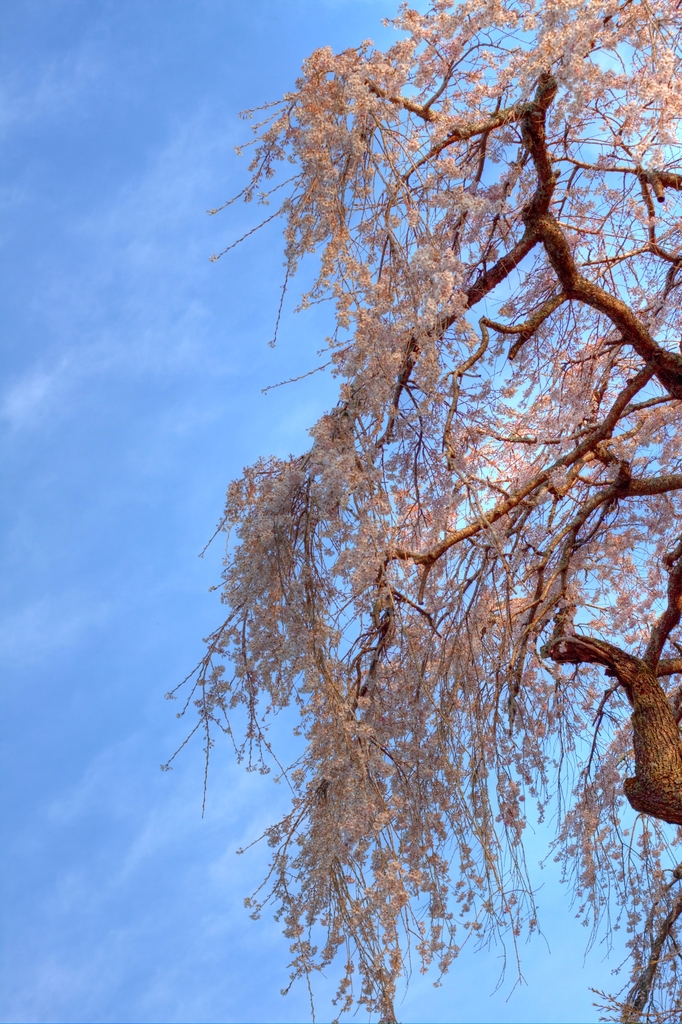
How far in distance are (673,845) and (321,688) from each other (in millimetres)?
3046

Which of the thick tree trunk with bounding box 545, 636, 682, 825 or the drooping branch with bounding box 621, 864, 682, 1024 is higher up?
the thick tree trunk with bounding box 545, 636, 682, 825

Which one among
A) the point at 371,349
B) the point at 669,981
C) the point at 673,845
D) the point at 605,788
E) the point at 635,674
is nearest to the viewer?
the point at 371,349

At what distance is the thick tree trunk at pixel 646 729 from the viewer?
3760 millimetres

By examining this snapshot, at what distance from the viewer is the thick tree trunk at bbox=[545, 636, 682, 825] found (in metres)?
3.76

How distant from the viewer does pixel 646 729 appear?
12.8 ft

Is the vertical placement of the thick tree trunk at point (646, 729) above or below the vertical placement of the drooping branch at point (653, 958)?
above

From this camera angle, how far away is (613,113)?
4.66 metres

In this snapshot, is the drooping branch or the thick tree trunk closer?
the thick tree trunk

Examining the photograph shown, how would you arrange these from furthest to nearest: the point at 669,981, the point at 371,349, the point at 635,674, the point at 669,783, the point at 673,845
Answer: the point at 673,845
the point at 669,981
the point at 635,674
the point at 669,783
the point at 371,349

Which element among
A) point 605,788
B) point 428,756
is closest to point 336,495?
point 428,756

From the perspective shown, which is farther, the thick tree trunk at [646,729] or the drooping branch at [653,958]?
the drooping branch at [653,958]

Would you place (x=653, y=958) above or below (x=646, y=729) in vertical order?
below

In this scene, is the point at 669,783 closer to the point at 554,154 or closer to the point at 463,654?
the point at 463,654

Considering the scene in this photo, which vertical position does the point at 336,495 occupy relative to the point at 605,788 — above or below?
above
